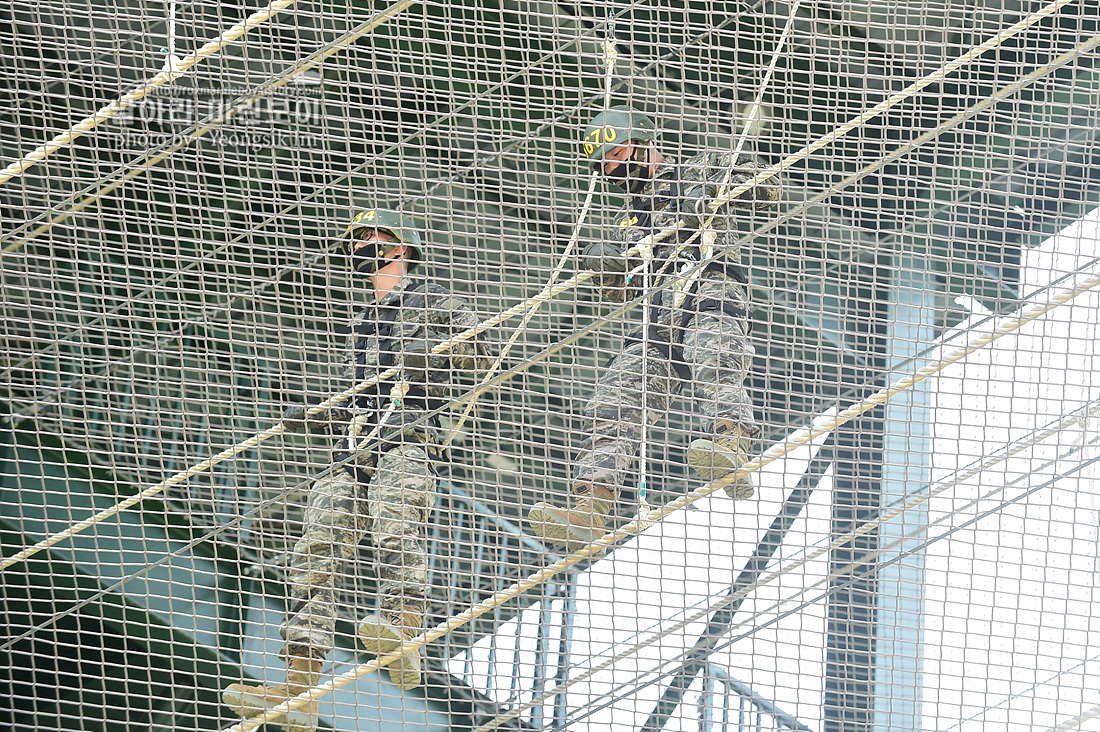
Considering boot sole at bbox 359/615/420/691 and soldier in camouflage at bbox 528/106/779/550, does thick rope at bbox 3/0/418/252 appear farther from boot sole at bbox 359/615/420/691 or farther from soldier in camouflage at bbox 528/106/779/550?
boot sole at bbox 359/615/420/691

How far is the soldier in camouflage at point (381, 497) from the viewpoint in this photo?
223 centimetres

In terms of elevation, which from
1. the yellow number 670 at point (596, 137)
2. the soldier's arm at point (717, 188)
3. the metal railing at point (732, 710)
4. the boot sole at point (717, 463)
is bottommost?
the metal railing at point (732, 710)

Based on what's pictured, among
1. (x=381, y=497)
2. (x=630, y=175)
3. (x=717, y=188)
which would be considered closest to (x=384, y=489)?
(x=381, y=497)

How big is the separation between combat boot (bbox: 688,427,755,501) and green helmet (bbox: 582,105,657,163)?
535 mm

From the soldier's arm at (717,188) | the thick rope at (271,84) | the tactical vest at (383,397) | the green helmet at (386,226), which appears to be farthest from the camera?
the green helmet at (386,226)

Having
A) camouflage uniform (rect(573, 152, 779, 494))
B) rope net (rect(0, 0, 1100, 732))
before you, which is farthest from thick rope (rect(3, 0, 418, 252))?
camouflage uniform (rect(573, 152, 779, 494))

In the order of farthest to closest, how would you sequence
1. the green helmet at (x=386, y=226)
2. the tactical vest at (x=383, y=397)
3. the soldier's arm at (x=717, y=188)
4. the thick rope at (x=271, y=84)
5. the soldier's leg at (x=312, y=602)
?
the green helmet at (x=386, y=226) < the tactical vest at (x=383, y=397) < the soldier's leg at (x=312, y=602) < the soldier's arm at (x=717, y=188) < the thick rope at (x=271, y=84)

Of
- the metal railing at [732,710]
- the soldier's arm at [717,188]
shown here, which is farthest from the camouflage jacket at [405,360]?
the metal railing at [732,710]

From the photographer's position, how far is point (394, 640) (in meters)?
2.20

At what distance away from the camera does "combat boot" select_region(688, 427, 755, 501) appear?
7.43 ft

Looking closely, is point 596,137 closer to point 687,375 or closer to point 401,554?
point 687,375

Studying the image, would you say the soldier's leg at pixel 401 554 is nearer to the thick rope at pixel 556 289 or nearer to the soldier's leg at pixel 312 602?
the soldier's leg at pixel 312 602

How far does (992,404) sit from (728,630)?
60 centimetres

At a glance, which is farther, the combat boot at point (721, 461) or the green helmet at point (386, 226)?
the green helmet at point (386, 226)
